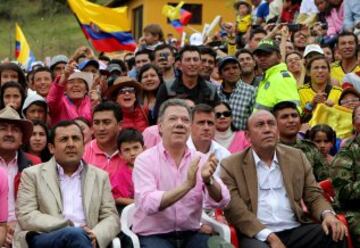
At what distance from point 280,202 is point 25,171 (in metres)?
2.24

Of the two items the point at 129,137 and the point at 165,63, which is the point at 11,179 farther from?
the point at 165,63

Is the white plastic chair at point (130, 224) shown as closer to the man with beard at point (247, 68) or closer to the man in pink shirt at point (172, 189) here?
the man in pink shirt at point (172, 189)

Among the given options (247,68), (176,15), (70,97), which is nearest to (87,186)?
(70,97)

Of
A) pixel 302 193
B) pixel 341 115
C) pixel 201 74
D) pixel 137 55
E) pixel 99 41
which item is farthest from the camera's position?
pixel 99 41

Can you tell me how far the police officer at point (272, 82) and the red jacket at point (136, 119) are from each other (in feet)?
4.45

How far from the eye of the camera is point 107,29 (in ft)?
53.2

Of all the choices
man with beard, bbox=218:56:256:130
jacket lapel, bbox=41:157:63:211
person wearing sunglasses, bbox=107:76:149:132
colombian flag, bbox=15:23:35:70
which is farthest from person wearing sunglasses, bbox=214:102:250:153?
colombian flag, bbox=15:23:35:70

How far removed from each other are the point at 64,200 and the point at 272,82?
12.0 feet

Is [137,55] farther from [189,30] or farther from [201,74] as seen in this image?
[189,30]

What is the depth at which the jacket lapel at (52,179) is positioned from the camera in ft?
21.9

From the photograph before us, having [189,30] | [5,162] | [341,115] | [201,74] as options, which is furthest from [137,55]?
[189,30]

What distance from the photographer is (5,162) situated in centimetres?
742

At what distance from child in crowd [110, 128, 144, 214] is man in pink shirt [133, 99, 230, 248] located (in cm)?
83

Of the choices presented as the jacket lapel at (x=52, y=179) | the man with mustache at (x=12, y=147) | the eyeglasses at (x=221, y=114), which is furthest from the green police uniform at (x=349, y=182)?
the man with mustache at (x=12, y=147)
